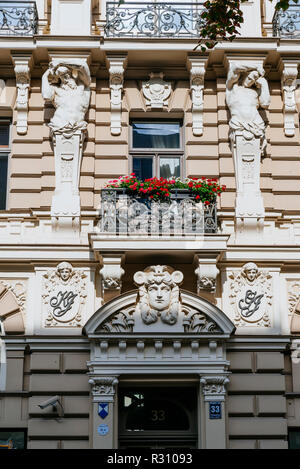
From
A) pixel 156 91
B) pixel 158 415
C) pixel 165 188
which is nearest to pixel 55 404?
pixel 158 415

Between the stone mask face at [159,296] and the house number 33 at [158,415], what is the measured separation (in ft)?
6.66

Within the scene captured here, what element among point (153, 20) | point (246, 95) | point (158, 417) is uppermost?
point (153, 20)

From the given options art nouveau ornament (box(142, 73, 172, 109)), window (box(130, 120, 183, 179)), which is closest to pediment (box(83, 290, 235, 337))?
window (box(130, 120, 183, 179))

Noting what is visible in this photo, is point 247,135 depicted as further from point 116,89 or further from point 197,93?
point 116,89

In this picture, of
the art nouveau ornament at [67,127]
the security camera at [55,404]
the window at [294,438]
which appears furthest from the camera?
the art nouveau ornament at [67,127]

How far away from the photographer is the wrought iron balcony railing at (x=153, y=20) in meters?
17.5

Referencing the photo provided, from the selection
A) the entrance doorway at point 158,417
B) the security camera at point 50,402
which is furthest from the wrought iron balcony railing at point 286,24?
the security camera at point 50,402

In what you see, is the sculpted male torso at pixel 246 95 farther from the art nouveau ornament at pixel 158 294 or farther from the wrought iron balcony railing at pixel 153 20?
the art nouveau ornament at pixel 158 294

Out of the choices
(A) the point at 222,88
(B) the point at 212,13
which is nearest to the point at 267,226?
(A) the point at 222,88

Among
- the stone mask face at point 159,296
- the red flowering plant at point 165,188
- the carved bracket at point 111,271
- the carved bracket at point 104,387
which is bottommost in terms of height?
the carved bracket at point 104,387

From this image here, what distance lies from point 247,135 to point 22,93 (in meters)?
4.86

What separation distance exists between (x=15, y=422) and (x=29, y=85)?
23.3 feet

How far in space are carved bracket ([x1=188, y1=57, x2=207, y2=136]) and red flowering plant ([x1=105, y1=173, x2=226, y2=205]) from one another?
1501 millimetres

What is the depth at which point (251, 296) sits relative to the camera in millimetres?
15914
